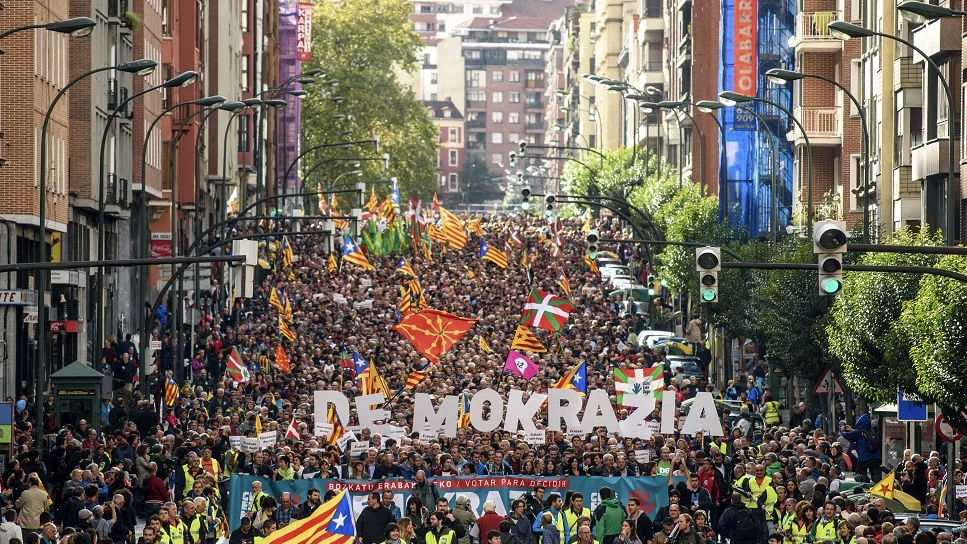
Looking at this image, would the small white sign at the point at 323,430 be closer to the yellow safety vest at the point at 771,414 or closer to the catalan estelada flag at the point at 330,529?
the catalan estelada flag at the point at 330,529

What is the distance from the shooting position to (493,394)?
102 feet

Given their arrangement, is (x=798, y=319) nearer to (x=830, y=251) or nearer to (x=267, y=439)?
(x=267, y=439)

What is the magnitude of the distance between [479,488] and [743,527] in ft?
12.2

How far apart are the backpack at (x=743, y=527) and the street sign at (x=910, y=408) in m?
6.72

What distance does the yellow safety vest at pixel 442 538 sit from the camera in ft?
77.6

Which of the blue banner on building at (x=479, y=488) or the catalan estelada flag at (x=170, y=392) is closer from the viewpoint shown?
the blue banner on building at (x=479, y=488)

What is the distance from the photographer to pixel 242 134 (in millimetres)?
95938

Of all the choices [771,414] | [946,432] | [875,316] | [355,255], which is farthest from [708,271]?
[355,255]

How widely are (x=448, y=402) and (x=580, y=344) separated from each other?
19.7 m

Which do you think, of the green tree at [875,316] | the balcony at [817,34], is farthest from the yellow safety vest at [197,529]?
the balcony at [817,34]

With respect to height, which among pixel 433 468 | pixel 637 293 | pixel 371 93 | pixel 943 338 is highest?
pixel 371 93

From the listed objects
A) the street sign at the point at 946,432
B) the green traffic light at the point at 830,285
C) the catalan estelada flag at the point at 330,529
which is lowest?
the catalan estelada flag at the point at 330,529

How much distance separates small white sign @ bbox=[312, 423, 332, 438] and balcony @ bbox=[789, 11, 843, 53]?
35.2 meters

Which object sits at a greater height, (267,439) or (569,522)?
(267,439)
